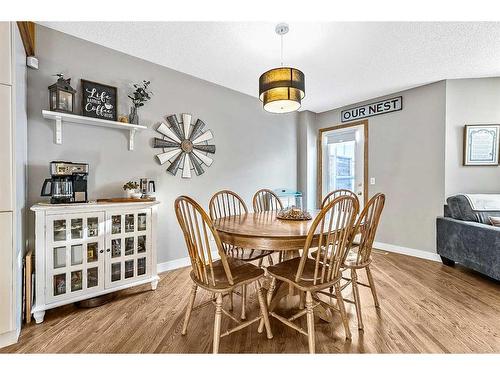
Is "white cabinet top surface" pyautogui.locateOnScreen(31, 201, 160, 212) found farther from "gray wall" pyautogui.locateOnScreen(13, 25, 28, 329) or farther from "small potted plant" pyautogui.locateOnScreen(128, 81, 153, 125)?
"small potted plant" pyautogui.locateOnScreen(128, 81, 153, 125)

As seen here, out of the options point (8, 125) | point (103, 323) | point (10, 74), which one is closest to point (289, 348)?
point (103, 323)

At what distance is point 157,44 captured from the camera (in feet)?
8.04

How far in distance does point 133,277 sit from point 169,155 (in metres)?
1.38

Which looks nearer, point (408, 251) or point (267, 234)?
point (267, 234)

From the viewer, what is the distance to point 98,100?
2400mm

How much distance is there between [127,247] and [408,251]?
374 centimetres

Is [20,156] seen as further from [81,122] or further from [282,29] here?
[282,29]

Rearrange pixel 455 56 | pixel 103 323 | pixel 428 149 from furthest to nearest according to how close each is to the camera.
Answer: pixel 428 149 → pixel 455 56 → pixel 103 323

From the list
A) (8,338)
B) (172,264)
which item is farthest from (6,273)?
(172,264)

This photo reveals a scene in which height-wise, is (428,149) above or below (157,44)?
below

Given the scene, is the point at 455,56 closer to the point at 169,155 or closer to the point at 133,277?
the point at 169,155

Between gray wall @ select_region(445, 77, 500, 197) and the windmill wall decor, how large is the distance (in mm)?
3177
